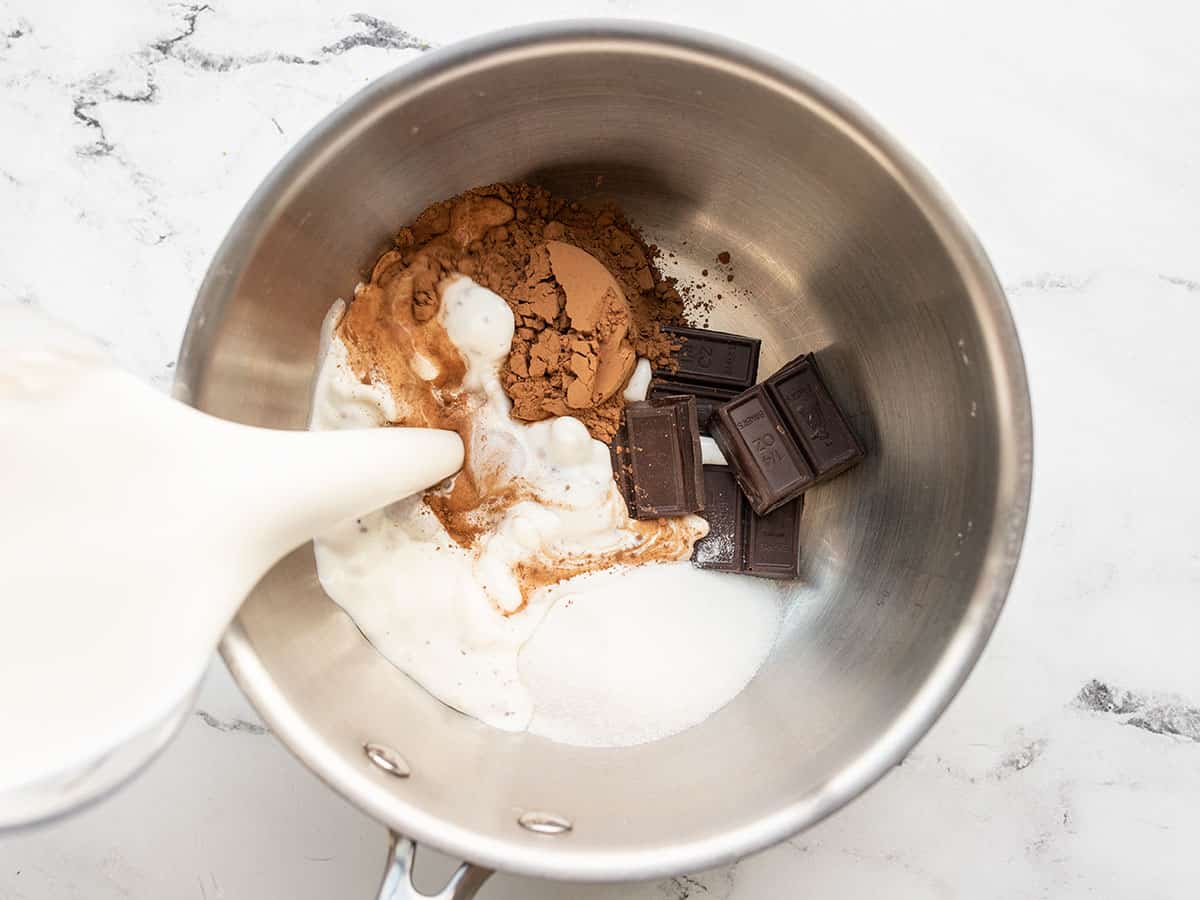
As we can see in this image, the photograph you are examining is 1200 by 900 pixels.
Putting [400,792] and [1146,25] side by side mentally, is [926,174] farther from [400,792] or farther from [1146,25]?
[400,792]

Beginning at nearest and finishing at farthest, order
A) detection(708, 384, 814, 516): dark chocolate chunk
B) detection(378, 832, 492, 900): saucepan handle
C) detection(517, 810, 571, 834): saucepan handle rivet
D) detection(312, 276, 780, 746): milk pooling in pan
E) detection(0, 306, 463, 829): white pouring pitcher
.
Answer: detection(0, 306, 463, 829): white pouring pitcher
detection(378, 832, 492, 900): saucepan handle
detection(517, 810, 571, 834): saucepan handle rivet
detection(312, 276, 780, 746): milk pooling in pan
detection(708, 384, 814, 516): dark chocolate chunk

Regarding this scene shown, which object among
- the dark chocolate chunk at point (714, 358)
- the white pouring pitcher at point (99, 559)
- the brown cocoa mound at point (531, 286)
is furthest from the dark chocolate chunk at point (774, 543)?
the white pouring pitcher at point (99, 559)

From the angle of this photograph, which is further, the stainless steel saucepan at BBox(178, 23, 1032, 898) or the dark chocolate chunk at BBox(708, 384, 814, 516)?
the dark chocolate chunk at BBox(708, 384, 814, 516)

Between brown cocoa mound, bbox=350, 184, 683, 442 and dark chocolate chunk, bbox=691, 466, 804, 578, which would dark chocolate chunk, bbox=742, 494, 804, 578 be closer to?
dark chocolate chunk, bbox=691, 466, 804, 578

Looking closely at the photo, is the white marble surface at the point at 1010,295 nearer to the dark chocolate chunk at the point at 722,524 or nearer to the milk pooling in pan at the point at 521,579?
the milk pooling in pan at the point at 521,579

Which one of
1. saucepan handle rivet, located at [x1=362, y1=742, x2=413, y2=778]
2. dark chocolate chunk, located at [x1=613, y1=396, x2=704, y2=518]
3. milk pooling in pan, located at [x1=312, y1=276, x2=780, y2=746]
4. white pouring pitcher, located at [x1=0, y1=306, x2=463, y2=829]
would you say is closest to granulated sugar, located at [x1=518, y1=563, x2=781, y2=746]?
milk pooling in pan, located at [x1=312, y1=276, x2=780, y2=746]
